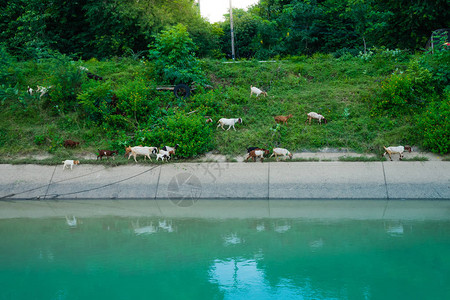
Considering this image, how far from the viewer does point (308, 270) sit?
7.36 m

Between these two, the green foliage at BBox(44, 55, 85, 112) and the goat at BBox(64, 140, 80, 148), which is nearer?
the goat at BBox(64, 140, 80, 148)

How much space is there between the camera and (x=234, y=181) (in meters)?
11.6

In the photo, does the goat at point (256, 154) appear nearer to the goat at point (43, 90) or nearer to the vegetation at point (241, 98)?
the vegetation at point (241, 98)

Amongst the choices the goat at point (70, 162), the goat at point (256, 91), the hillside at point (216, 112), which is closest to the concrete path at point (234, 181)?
the goat at point (70, 162)

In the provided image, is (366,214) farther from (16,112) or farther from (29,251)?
(16,112)

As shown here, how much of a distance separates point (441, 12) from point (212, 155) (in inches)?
484

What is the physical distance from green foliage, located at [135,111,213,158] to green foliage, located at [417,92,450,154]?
6.00 meters

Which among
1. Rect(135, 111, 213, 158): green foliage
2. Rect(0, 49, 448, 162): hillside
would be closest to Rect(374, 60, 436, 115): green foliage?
Rect(0, 49, 448, 162): hillside

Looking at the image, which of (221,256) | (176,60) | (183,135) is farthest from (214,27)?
(221,256)

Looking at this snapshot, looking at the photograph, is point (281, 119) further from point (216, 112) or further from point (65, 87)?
point (65, 87)

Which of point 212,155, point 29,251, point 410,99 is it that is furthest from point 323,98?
point 29,251

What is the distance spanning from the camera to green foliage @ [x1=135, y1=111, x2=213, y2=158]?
12281 mm

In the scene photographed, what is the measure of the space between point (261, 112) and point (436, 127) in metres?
5.26

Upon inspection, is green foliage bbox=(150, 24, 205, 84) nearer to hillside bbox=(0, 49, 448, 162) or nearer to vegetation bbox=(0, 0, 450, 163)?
vegetation bbox=(0, 0, 450, 163)
